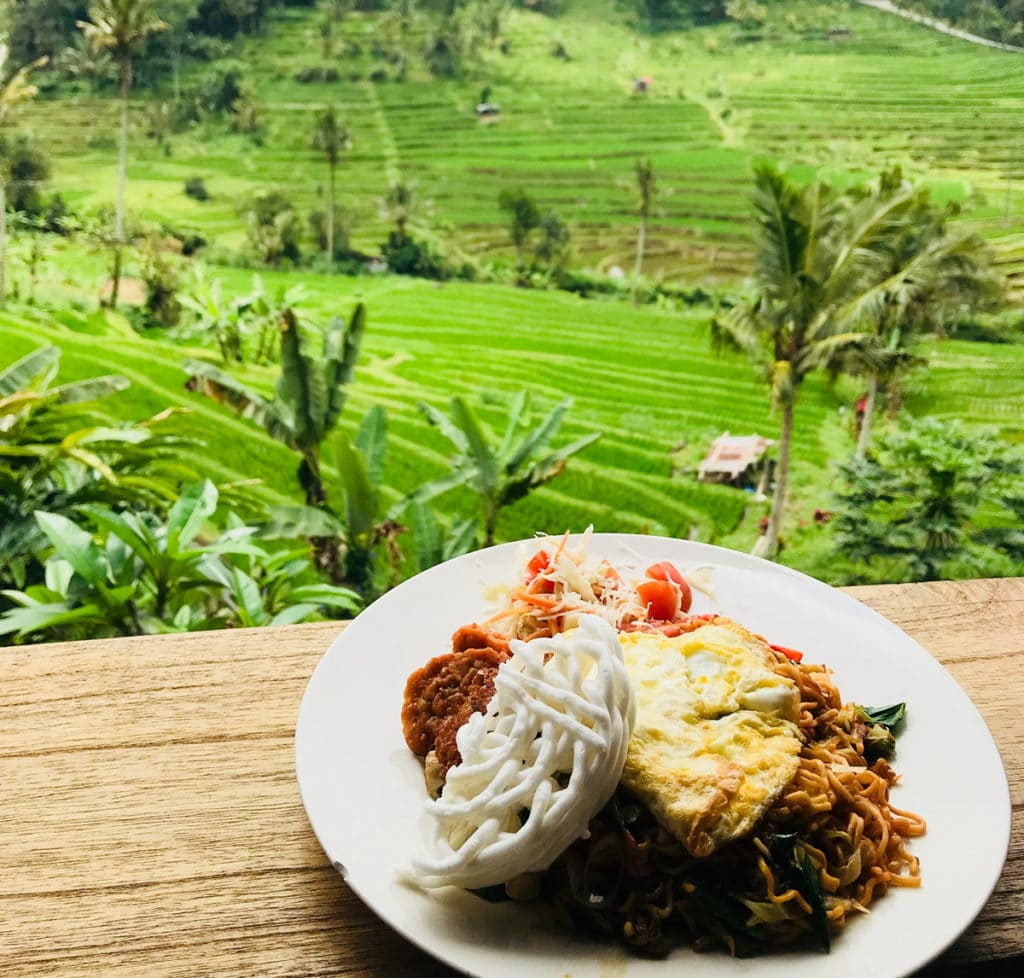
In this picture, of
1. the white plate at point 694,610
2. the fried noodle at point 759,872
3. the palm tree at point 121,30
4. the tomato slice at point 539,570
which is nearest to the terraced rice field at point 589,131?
the palm tree at point 121,30

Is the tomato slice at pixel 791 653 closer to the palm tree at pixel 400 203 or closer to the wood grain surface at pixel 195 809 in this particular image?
the wood grain surface at pixel 195 809

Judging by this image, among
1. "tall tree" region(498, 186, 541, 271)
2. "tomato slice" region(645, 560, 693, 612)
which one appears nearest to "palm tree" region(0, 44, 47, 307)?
"tall tree" region(498, 186, 541, 271)

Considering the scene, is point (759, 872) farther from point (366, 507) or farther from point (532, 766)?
point (366, 507)

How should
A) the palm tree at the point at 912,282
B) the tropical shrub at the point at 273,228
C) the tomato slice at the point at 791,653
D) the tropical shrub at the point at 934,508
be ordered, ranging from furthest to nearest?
the tropical shrub at the point at 273,228 < the tropical shrub at the point at 934,508 < the palm tree at the point at 912,282 < the tomato slice at the point at 791,653

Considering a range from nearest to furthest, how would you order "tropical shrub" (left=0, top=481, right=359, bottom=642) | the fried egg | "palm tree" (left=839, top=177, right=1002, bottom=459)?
the fried egg, "tropical shrub" (left=0, top=481, right=359, bottom=642), "palm tree" (left=839, top=177, right=1002, bottom=459)

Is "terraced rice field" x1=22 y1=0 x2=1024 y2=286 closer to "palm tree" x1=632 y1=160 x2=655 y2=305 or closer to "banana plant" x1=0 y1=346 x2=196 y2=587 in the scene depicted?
"palm tree" x1=632 y1=160 x2=655 y2=305

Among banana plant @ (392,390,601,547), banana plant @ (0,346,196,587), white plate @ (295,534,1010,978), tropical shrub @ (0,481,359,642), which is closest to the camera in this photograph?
white plate @ (295,534,1010,978)
